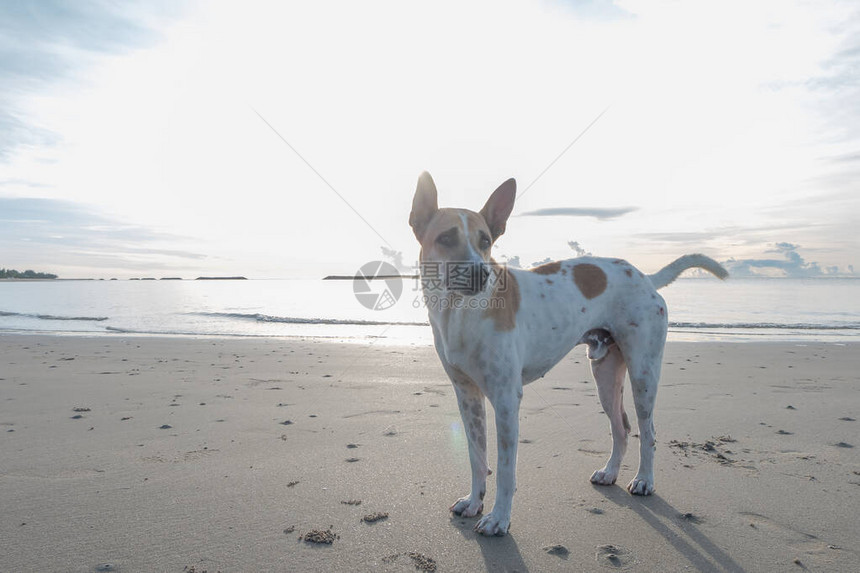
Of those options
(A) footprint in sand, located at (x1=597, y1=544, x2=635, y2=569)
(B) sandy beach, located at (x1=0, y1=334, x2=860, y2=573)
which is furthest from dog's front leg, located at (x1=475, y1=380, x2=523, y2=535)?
(A) footprint in sand, located at (x1=597, y1=544, x2=635, y2=569)

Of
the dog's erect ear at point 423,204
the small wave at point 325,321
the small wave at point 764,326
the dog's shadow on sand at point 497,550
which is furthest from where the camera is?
the small wave at point 325,321

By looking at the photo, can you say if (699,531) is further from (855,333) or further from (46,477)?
(855,333)

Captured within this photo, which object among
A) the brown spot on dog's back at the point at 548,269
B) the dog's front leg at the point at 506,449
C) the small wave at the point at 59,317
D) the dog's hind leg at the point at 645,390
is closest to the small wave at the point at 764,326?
the dog's hind leg at the point at 645,390

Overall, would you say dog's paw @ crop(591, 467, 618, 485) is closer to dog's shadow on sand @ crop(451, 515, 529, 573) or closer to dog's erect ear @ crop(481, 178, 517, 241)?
dog's shadow on sand @ crop(451, 515, 529, 573)

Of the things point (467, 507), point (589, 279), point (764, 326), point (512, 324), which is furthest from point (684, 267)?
point (764, 326)

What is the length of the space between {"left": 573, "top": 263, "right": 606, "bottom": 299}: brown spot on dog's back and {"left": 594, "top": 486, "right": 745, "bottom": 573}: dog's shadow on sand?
1578mm

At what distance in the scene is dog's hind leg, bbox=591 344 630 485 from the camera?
404cm

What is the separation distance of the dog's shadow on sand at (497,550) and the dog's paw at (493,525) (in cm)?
3

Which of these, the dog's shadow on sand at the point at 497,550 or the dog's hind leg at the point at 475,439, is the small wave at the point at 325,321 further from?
the dog's shadow on sand at the point at 497,550

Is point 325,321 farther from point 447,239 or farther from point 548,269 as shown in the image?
point 447,239

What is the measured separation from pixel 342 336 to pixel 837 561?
547 inches

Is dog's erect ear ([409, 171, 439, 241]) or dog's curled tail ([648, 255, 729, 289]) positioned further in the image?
dog's curled tail ([648, 255, 729, 289])

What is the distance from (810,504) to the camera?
345 centimetres

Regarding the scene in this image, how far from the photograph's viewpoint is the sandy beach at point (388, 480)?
2.88 metres
